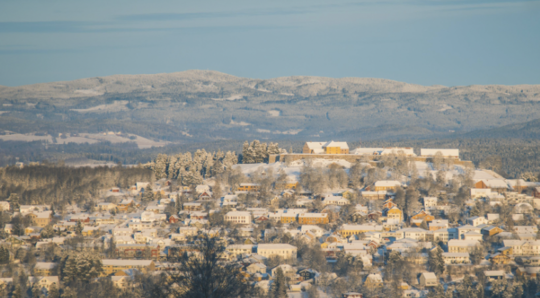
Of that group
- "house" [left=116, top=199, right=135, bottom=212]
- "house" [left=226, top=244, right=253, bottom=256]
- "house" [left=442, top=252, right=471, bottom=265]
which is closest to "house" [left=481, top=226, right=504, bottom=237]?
"house" [left=442, top=252, right=471, bottom=265]

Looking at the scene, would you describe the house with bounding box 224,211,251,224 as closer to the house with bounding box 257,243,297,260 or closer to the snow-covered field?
the house with bounding box 257,243,297,260

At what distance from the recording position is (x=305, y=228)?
7625cm

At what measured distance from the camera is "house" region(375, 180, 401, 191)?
89500 mm

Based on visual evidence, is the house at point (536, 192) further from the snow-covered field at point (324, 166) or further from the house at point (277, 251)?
the house at point (277, 251)

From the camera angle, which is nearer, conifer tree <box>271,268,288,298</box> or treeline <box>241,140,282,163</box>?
conifer tree <box>271,268,288,298</box>

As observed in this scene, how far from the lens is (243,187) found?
93.5 meters

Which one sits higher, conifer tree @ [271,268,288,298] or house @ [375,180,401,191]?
house @ [375,180,401,191]

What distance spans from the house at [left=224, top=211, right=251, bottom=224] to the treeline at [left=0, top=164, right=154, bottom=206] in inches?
880

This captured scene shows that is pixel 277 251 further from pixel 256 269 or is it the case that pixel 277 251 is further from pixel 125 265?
pixel 125 265

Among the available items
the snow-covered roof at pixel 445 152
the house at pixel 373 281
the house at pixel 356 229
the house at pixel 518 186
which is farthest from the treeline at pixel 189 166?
the house at pixel 373 281

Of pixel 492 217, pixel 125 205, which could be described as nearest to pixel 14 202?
pixel 125 205

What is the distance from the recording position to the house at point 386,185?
89.5 metres

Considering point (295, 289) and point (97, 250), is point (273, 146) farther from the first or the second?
point (295, 289)

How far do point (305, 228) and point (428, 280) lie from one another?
1662 cm
